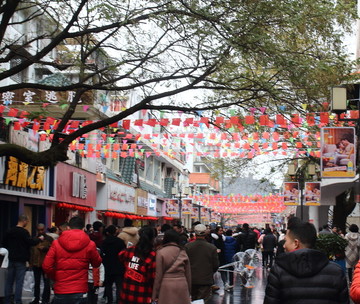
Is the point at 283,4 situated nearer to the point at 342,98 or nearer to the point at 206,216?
the point at 342,98

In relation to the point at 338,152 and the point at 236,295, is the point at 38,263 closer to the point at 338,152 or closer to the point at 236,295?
the point at 236,295

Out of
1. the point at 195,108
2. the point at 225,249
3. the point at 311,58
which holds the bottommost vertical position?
the point at 225,249

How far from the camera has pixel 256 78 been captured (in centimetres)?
1438

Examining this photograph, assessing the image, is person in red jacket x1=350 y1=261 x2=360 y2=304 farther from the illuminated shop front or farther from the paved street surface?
the illuminated shop front

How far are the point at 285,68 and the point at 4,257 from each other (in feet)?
20.7

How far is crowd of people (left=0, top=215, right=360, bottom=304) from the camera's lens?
5738 mm

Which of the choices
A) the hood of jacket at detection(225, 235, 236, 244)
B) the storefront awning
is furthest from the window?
the hood of jacket at detection(225, 235, 236, 244)

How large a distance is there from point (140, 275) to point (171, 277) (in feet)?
1.47

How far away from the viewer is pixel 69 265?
957 cm

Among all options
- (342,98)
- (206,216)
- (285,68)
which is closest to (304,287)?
(285,68)

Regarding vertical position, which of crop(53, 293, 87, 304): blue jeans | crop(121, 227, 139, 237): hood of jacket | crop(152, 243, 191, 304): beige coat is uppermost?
crop(121, 227, 139, 237): hood of jacket

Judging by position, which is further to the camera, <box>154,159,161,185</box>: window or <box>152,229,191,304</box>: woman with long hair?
<box>154,159,161,185</box>: window

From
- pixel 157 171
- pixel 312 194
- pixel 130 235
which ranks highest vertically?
pixel 157 171

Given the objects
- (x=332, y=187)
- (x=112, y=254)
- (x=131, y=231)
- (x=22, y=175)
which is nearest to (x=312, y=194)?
(x=332, y=187)
